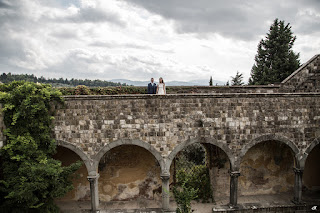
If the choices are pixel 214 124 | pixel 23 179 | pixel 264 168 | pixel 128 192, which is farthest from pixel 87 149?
pixel 264 168

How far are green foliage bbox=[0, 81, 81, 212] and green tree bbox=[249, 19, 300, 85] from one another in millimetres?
24765

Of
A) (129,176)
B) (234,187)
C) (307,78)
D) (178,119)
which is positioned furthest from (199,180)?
(307,78)

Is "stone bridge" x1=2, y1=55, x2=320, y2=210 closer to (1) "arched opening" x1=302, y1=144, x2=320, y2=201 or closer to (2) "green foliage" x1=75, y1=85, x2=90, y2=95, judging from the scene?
(2) "green foliage" x1=75, y1=85, x2=90, y2=95

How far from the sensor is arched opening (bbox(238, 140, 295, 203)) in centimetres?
1195

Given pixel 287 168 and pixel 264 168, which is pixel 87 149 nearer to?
pixel 264 168

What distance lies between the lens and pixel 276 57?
25.6 m

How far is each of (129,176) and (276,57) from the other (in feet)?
76.3

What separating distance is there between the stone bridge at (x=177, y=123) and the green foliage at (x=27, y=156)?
2.81ft

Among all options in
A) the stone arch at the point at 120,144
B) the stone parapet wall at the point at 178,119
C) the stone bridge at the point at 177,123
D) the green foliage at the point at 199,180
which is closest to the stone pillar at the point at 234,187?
the stone bridge at the point at 177,123

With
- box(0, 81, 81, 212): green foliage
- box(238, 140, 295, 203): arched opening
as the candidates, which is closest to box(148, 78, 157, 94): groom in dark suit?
box(0, 81, 81, 212): green foliage

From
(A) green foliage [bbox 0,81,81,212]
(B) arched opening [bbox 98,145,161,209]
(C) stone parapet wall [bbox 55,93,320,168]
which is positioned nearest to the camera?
(A) green foliage [bbox 0,81,81,212]

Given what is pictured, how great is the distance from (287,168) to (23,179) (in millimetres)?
13484

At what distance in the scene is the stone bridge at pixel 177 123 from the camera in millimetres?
9375

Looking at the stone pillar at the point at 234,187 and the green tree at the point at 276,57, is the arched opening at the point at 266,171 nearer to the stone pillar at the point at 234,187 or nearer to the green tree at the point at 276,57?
the stone pillar at the point at 234,187
